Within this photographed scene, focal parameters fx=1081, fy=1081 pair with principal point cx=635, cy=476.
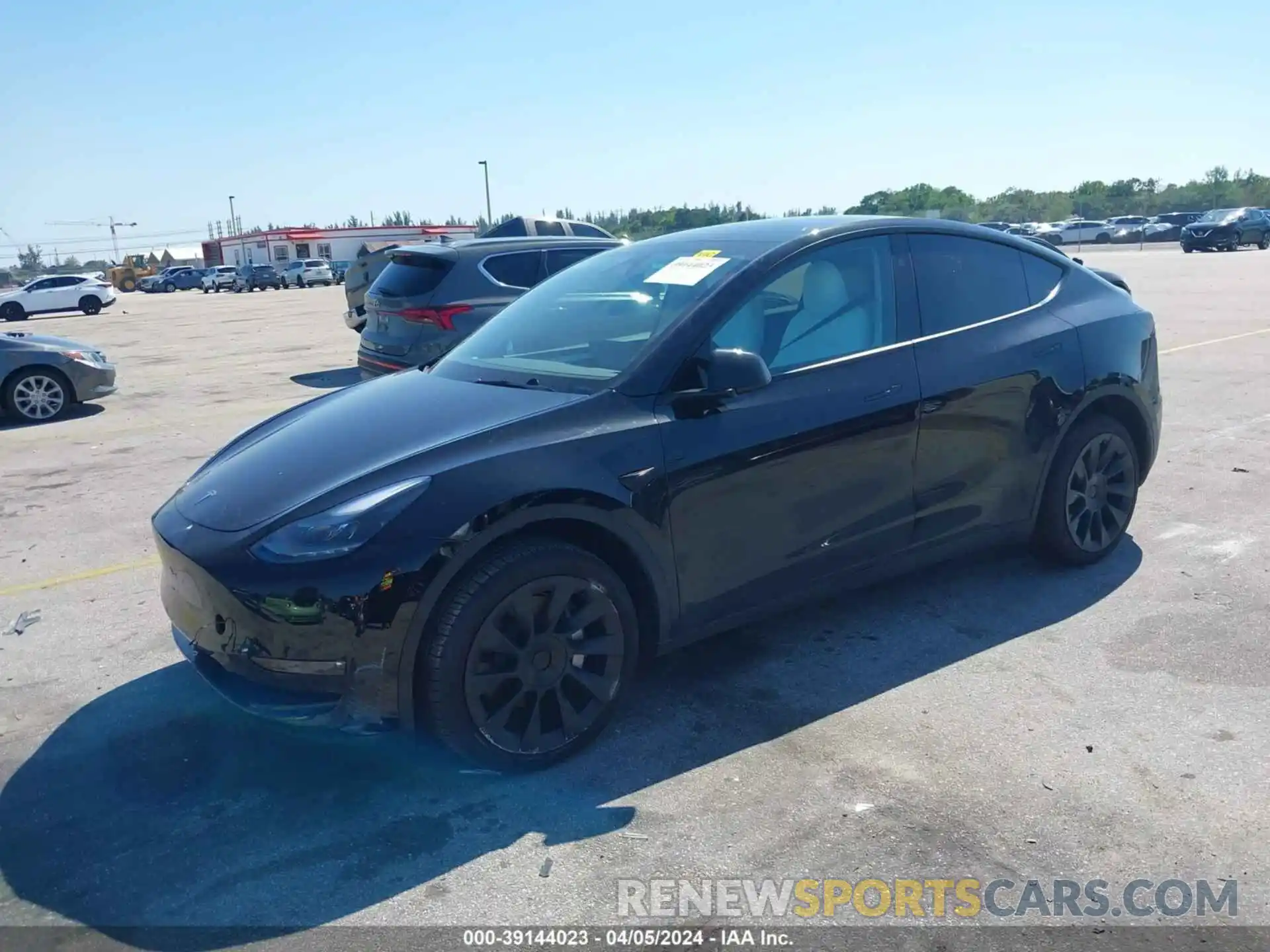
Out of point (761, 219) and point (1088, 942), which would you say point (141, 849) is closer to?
point (1088, 942)

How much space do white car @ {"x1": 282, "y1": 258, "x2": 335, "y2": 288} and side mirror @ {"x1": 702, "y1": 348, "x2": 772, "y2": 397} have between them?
5620 cm

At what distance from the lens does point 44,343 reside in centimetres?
1126

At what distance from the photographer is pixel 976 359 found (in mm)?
4578

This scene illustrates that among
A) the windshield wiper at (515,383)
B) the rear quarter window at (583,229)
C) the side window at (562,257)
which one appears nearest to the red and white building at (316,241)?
the rear quarter window at (583,229)

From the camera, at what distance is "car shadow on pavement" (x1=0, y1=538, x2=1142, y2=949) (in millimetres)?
2969

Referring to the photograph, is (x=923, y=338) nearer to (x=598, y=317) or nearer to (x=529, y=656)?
(x=598, y=317)

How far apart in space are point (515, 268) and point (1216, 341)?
8668 mm

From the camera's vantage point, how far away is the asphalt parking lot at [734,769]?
2.98 m

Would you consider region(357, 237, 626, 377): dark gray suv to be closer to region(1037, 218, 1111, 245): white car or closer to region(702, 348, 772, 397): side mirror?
region(702, 348, 772, 397): side mirror

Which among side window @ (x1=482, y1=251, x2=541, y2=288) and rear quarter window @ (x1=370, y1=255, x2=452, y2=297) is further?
side window @ (x1=482, y1=251, x2=541, y2=288)

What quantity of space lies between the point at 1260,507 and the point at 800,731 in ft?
12.7

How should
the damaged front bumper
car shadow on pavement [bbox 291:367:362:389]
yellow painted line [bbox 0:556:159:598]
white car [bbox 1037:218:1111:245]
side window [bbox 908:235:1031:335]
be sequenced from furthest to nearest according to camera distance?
white car [bbox 1037:218:1111:245] < car shadow on pavement [bbox 291:367:362:389] < yellow painted line [bbox 0:556:159:598] < side window [bbox 908:235:1031:335] < the damaged front bumper

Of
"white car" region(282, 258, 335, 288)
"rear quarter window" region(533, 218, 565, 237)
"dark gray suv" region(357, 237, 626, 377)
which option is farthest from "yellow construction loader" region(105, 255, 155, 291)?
"dark gray suv" region(357, 237, 626, 377)

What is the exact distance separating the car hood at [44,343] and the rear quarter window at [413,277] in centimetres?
376
